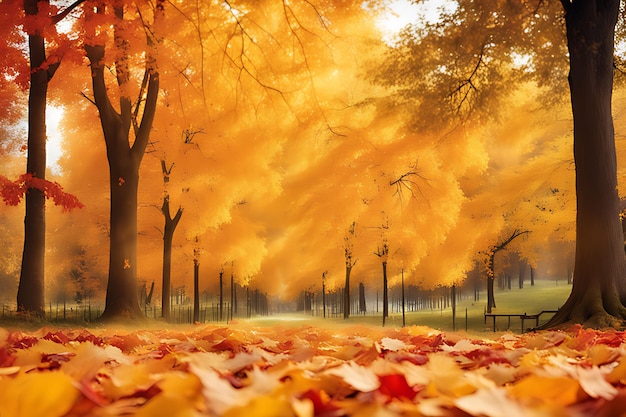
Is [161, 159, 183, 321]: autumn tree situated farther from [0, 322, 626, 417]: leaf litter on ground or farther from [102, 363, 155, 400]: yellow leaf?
[102, 363, 155, 400]: yellow leaf

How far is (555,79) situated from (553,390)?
11807mm

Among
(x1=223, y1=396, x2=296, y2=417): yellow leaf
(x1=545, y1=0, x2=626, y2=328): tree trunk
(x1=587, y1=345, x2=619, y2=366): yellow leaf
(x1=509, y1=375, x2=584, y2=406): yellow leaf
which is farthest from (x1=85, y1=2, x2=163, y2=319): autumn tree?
(x1=223, y1=396, x2=296, y2=417): yellow leaf

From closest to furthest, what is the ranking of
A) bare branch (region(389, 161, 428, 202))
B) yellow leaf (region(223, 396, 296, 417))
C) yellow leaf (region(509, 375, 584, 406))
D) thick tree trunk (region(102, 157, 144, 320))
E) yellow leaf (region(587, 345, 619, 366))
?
yellow leaf (region(223, 396, 296, 417)) → yellow leaf (region(509, 375, 584, 406)) → yellow leaf (region(587, 345, 619, 366)) → thick tree trunk (region(102, 157, 144, 320)) → bare branch (region(389, 161, 428, 202))

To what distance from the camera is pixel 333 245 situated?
75.6 ft

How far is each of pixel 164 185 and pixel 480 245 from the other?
39.5 feet

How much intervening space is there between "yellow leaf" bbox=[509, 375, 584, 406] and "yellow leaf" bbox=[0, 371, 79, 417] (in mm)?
845

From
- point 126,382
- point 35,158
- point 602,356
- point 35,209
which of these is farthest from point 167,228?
point 126,382

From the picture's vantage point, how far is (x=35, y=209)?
440 inches

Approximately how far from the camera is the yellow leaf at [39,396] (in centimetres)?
93

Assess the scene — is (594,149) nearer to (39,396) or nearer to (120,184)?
(120,184)

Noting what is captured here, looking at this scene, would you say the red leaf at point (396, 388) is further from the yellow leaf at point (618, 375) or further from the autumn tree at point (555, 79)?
the autumn tree at point (555, 79)

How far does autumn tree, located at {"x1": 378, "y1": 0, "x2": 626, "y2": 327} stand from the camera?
27.4 ft

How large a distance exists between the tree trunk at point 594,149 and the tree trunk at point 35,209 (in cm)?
936

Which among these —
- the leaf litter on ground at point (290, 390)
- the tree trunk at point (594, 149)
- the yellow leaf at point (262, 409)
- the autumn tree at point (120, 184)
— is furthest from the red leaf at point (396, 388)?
the autumn tree at point (120, 184)
